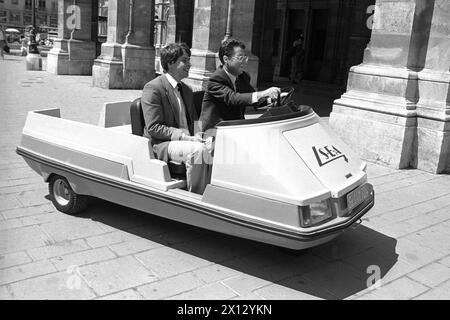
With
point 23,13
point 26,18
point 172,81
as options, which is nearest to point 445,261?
point 172,81

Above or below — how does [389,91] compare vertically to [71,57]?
above

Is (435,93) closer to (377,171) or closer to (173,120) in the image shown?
(377,171)

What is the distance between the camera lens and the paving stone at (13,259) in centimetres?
356

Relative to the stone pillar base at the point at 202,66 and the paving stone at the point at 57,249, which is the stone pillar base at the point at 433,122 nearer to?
the paving stone at the point at 57,249

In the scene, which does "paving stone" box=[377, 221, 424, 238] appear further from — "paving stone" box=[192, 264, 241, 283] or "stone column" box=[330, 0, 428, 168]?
"stone column" box=[330, 0, 428, 168]

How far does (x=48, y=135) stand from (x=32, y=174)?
1.36 metres

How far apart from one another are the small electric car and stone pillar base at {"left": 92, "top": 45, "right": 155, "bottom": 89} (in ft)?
34.8

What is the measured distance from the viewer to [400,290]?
3.53 metres

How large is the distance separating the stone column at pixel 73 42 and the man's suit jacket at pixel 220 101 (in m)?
15.4

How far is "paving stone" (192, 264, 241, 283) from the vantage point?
11.6 ft

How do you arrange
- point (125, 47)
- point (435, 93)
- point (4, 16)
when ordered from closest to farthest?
point (435, 93), point (125, 47), point (4, 16)

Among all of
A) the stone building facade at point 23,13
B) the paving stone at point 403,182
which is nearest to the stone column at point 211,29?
the paving stone at point 403,182

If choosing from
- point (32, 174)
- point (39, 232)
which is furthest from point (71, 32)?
point (39, 232)

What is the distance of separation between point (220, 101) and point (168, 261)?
1.43 m
